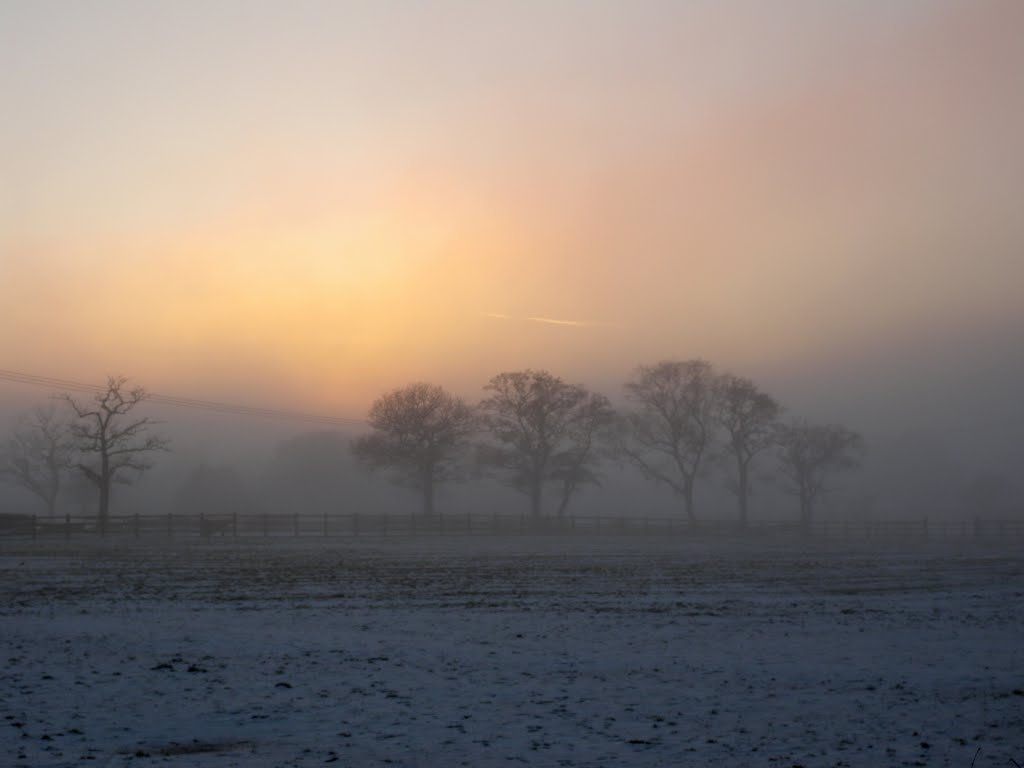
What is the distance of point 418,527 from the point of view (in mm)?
61594

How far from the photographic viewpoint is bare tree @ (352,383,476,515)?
248ft

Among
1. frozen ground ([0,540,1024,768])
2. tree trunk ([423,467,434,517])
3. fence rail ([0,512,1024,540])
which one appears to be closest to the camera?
frozen ground ([0,540,1024,768])

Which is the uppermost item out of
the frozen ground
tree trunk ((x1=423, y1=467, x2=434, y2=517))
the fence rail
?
tree trunk ((x1=423, y1=467, x2=434, y2=517))

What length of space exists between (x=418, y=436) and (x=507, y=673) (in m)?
63.0

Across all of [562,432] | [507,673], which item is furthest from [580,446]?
[507,673]

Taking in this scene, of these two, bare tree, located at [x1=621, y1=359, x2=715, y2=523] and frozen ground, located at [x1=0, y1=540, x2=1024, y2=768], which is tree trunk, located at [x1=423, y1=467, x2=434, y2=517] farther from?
frozen ground, located at [x1=0, y1=540, x2=1024, y2=768]

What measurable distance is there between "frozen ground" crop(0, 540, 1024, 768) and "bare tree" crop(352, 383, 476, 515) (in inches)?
1961

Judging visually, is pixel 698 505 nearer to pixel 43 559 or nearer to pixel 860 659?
pixel 43 559

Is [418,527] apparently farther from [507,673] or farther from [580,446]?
[507,673]

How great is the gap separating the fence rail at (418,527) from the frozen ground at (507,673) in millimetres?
30362

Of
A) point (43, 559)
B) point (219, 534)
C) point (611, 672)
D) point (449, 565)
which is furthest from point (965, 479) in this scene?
point (611, 672)

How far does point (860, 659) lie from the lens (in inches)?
559

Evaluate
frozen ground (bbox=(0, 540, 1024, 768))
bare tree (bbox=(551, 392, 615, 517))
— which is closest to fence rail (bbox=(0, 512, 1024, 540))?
bare tree (bbox=(551, 392, 615, 517))

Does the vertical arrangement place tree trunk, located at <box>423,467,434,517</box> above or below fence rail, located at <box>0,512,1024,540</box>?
above
